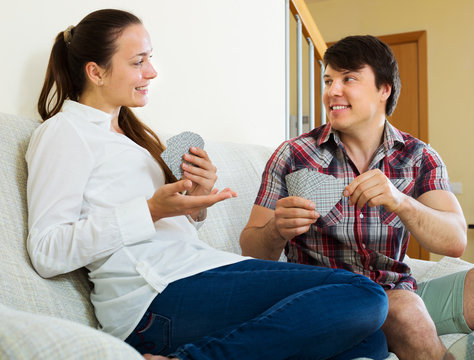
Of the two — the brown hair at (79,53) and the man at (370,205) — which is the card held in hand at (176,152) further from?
the man at (370,205)

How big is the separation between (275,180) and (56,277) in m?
0.76

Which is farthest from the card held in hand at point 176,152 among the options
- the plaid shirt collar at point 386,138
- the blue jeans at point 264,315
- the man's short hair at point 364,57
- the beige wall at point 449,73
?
the beige wall at point 449,73

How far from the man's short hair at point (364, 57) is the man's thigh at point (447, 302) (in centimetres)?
67

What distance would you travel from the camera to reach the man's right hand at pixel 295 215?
1.27 meters

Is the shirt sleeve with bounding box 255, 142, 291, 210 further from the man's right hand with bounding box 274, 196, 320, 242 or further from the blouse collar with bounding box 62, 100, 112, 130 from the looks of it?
the blouse collar with bounding box 62, 100, 112, 130

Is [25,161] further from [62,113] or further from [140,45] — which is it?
[140,45]

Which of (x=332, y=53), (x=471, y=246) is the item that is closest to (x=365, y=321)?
(x=332, y=53)

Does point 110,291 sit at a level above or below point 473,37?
below

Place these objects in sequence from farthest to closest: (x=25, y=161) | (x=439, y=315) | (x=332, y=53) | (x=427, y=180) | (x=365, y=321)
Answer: (x=332, y=53)
(x=427, y=180)
(x=439, y=315)
(x=25, y=161)
(x=365, y=321)

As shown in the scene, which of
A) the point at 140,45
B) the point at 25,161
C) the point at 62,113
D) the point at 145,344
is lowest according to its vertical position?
the point at 145,344

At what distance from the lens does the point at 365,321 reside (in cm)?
97

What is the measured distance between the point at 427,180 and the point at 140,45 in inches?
36.5

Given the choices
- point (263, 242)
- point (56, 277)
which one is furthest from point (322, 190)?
point (56, 277)

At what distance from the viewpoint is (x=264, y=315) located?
36.4 inches
